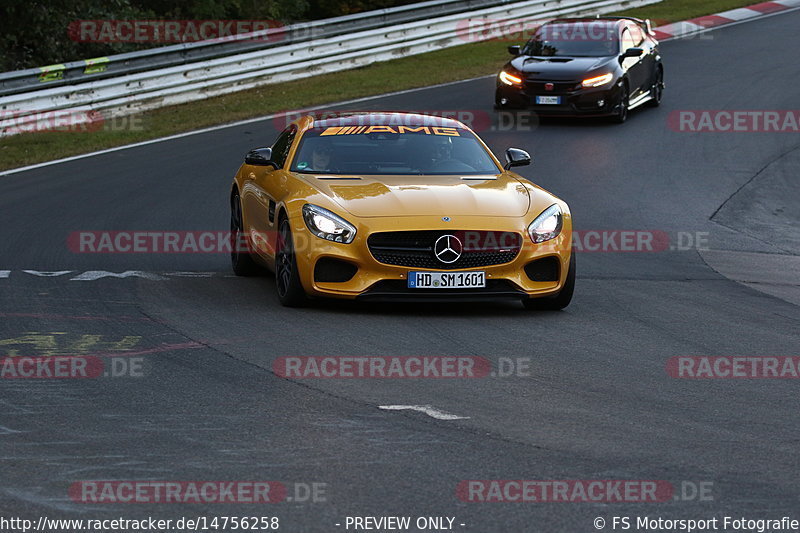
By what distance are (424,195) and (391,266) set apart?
73 cm

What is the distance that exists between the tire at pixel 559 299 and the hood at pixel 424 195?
1.91ft

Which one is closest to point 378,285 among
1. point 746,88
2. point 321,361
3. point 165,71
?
point 321,361

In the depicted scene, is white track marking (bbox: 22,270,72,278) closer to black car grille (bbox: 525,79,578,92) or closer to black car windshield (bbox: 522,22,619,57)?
black car grille (bbox: 525,79,578,92)

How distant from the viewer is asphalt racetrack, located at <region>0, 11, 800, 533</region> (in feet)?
18.0

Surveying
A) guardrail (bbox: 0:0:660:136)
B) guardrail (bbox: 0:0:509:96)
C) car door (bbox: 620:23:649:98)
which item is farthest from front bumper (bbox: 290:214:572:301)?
car door (bbox: 620:23:649:98)

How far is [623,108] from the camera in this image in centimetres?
2209

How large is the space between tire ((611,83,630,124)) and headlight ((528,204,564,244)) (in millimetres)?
12255

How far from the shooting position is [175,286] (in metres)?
11.0

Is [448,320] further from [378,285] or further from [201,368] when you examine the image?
[201,368]

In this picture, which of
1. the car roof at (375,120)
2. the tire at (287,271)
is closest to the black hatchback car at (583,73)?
the car roof at (375,120)

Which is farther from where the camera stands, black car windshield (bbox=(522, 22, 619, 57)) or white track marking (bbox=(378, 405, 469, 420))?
black car windshield (bbox=(522, 22, 619, 57))

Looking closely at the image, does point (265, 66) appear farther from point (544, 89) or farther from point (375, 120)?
point (375, 120)

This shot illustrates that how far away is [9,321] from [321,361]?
8.26 feet

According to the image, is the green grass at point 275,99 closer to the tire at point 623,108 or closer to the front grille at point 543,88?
the front grille at point 543,88
